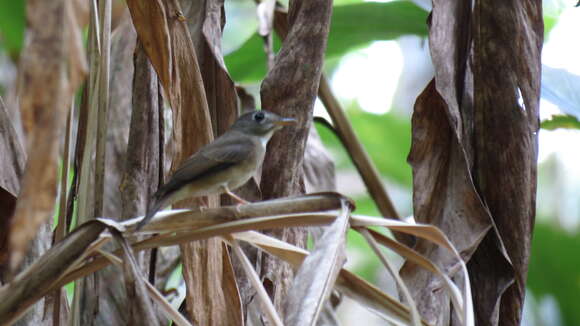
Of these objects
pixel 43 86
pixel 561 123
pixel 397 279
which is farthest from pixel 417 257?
pixel 561 123

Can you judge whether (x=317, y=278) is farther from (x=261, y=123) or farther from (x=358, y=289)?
(x=261, y=123)

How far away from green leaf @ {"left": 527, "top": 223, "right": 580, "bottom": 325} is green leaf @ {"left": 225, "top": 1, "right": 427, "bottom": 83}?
1043mm

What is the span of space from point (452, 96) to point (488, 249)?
0.45 metres

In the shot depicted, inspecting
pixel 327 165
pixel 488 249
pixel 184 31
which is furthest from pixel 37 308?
pixel 327 165

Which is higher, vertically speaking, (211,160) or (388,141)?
(211,160)

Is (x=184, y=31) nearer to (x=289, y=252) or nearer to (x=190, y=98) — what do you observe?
(x=190, y=98)

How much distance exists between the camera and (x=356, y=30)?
11.1ft

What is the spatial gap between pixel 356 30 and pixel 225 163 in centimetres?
142

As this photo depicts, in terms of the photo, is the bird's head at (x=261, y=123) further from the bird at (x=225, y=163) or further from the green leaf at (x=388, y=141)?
the green leaf at (x=388, y=141)

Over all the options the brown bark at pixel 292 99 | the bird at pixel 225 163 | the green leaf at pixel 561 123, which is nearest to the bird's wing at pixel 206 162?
the bird at pixel 225 163

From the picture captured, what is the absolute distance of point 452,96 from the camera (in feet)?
6.95

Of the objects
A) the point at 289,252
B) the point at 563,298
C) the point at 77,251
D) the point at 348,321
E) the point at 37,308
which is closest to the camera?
the point at 77,251

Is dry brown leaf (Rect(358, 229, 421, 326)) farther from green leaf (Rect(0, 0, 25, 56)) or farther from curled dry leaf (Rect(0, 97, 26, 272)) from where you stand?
green leaf (Rect(0, 0, 25, 56))

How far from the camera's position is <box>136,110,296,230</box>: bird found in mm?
1986
